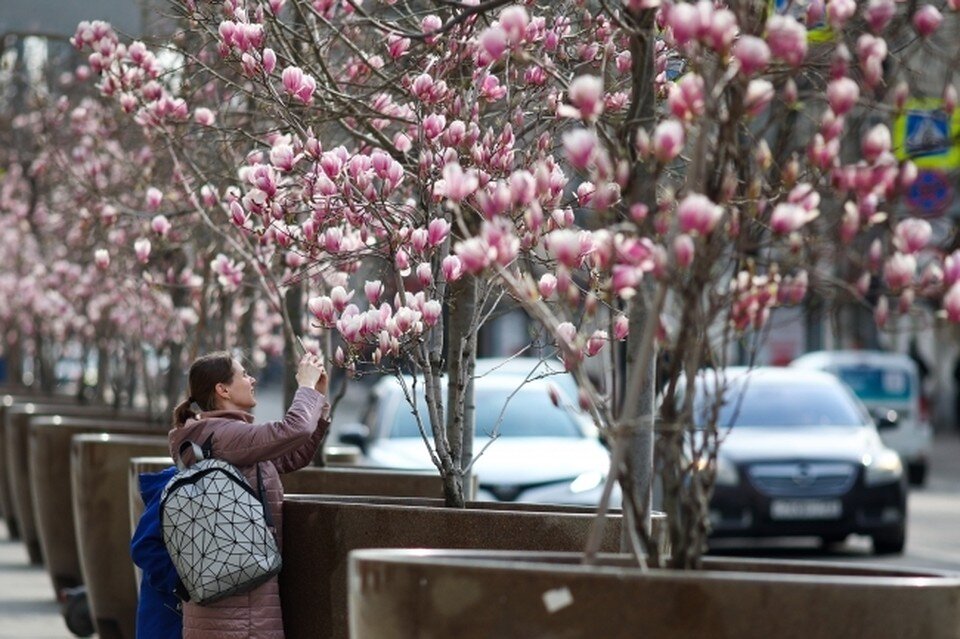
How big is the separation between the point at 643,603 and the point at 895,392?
25932 mm

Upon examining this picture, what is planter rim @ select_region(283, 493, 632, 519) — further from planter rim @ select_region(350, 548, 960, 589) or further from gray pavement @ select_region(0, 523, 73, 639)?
gray pavement @ select_region(0, 523, 73, 639)

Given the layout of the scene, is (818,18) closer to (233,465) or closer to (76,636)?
(233,465)

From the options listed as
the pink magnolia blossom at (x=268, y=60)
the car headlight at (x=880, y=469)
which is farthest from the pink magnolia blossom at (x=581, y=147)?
the car headlight at (x=880, y=469)

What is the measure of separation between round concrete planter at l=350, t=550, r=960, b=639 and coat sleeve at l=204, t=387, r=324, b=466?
210 cm

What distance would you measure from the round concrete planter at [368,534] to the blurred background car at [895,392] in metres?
21.2

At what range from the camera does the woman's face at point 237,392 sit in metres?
7.19

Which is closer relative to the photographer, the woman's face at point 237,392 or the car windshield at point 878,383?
the woman's face at point 237,392

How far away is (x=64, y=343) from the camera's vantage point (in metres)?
21.5

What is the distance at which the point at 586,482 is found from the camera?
13.6m

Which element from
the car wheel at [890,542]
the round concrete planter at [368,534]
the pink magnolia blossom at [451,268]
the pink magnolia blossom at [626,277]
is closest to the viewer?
the pink magnolia blossom at [626,277]

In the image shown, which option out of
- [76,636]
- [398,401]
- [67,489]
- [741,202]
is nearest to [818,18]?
[741,202]

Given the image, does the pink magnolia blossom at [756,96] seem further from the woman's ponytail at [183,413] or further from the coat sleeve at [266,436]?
the woman's ponytail at [183,413]

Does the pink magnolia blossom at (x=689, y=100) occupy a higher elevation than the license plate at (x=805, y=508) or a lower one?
higher

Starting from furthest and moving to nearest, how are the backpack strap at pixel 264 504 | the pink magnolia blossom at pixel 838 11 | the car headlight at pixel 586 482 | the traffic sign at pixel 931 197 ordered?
the car headlight at pixel 586 482
the backpack strap at pixel 264 504
the traffic sign at pixel 931 197
the pink magnolia blossom at pixel 838 11
